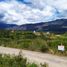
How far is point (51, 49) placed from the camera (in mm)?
23484

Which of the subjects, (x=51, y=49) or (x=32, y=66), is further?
(x=51, y=49)

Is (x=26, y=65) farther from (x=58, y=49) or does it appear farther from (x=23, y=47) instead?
(x=23, y=47)

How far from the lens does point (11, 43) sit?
89.7 feet

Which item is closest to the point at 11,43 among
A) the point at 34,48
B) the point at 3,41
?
the point at 3,41

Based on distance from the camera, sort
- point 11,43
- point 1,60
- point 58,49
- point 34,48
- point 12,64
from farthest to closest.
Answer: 1. point 11,43
2. point 34,48
3. point 58,49
4. point 1,60
5. point 12,64

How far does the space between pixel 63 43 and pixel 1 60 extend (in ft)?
33.9

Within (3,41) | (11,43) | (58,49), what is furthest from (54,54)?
(3,41)

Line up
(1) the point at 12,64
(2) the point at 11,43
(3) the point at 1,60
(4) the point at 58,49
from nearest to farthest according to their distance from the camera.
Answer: (1) the point at 12,64 → (3) the point at 1,60 → (4) the point at 58,49 → (2) the point at 11,43

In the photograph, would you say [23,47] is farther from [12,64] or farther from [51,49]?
[12,64]

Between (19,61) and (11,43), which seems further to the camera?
(11,43)

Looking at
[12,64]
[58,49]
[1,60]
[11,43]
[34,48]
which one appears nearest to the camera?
[12,64]

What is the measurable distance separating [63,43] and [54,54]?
2.17 metres

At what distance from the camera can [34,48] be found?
24312 mm

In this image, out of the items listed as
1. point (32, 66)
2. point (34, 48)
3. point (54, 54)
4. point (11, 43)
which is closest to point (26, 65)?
point (32, 66)
